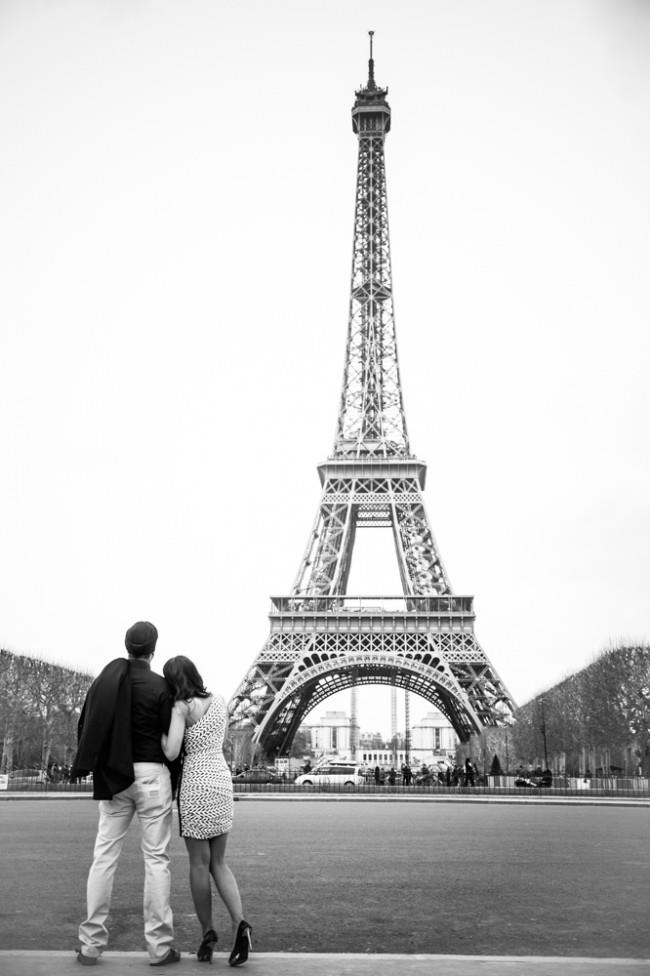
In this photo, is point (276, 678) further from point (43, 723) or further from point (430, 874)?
point (430, 874)

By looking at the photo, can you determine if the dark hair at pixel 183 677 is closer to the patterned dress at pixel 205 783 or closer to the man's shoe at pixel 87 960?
the patterned dress at pixel 205 783

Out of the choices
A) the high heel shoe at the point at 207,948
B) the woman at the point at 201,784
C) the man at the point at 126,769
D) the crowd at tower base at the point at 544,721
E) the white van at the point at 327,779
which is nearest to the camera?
the high heel shoe at the point at 207,948

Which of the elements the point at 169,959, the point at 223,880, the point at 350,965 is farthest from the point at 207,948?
the point at 350,965

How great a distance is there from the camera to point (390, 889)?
1038cm

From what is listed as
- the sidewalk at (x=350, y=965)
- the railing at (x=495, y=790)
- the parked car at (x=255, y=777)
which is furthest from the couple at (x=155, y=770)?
the parked car at (x=255, y=777)

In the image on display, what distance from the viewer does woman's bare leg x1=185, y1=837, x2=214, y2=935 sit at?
21.8 ft

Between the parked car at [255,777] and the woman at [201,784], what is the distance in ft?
137

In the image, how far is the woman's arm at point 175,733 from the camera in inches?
268

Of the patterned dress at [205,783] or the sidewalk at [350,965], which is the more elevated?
the patterned dress at [205,783]

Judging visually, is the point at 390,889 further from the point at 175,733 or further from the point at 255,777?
the point at 255,777

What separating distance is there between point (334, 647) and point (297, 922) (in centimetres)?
5321

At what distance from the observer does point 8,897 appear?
376 inches

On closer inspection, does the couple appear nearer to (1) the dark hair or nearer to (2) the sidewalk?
(1) the dark hair

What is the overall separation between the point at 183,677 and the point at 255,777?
4583 cm
